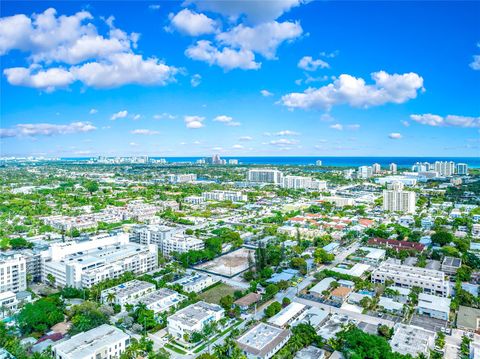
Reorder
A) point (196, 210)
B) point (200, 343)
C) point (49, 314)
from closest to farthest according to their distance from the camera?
point (200, 343)
point (49, 314)
point (196, 210)

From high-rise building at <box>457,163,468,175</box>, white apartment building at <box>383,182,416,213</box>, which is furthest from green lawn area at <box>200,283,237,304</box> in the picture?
high-rise building at <box>457,163,468,175</box>

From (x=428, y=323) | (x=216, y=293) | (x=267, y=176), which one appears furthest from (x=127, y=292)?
(x=267, y=176)

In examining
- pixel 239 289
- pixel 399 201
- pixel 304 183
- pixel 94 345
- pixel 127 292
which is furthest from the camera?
pixel 304 183

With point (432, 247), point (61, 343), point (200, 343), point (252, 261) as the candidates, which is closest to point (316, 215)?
point (432, 247)

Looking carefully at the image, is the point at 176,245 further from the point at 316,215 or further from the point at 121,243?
the point at 316,215

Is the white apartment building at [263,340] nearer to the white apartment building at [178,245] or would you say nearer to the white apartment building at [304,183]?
the white apartment building at [178,245]

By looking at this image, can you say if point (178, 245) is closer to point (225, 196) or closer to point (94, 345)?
point (94, 345)
